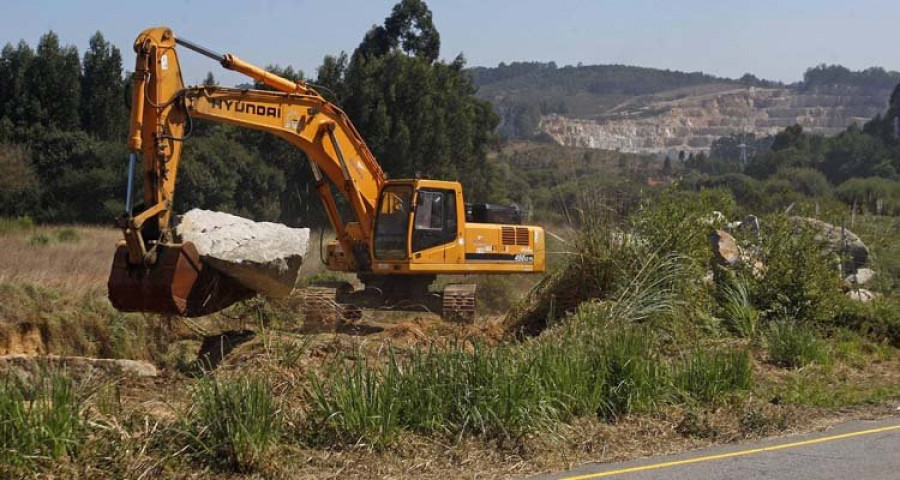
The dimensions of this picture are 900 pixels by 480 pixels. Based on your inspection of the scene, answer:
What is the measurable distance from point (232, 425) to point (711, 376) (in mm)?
5193

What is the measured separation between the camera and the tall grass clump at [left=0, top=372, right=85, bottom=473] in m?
7.61

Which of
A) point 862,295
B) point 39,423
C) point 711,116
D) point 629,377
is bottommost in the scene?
point 862,295

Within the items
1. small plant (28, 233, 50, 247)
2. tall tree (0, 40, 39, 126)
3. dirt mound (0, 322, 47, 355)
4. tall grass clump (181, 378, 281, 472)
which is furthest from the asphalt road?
tall tree (0, 40, 39, 126)

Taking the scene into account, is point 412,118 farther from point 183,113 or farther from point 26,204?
point 183,113

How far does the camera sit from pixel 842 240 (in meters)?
17.3

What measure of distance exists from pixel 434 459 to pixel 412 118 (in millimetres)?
35286

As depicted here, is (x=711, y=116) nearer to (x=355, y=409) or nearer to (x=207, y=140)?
(x=207, y=140)

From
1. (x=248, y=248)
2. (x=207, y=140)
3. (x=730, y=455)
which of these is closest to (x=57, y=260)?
(x=248, y=248)

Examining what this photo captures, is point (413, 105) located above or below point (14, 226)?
above

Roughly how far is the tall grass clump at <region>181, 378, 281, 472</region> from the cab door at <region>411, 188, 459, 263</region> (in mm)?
10214

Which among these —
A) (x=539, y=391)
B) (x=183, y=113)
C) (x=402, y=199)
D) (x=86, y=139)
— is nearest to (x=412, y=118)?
(x=86, y=139)

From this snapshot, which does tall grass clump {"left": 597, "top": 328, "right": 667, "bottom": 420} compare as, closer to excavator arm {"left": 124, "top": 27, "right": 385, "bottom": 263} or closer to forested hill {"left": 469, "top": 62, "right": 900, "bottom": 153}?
excavator arm {"left": 124, "top": 27, "right": 385, "bottom": 263}

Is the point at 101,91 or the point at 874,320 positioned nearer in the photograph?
the point at 874,320

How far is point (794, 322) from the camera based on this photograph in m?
14.3
